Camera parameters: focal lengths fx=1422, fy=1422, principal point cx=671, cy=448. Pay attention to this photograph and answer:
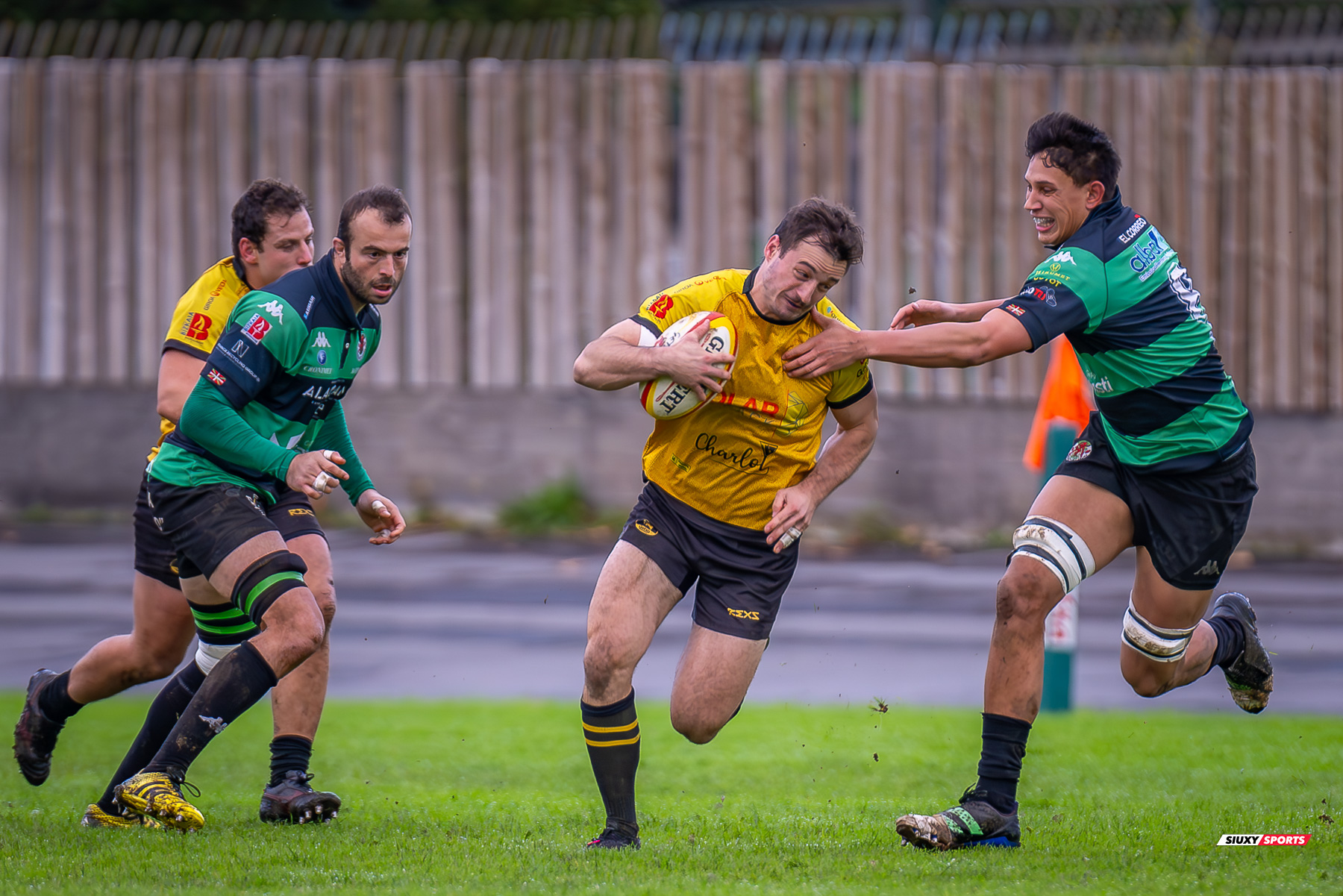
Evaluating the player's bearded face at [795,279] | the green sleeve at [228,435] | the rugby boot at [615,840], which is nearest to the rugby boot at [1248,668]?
the player's bearded face at [795,279]

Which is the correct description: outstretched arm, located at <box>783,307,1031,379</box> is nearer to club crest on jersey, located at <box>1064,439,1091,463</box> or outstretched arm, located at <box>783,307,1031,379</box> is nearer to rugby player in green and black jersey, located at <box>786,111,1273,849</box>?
rugby player in green and black jersey, located at <box>786,111,1273,849</box>

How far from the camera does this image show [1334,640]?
396 inches

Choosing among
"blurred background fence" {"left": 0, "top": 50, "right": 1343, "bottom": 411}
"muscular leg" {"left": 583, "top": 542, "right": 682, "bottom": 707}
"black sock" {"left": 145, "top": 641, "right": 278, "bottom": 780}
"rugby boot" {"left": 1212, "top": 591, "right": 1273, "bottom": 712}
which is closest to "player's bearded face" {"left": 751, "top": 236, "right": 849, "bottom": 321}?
"muscular leg" {"left": 583, "top": 542, "right": 682, "bottom": 707}

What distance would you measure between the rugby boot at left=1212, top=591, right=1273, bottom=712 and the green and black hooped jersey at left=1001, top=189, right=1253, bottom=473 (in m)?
1.14

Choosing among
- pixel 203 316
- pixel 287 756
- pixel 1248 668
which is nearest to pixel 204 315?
pixel 203 316

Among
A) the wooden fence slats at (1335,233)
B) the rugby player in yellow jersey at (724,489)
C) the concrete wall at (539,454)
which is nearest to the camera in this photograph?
the rugby player in yellow jersey at (724,489)

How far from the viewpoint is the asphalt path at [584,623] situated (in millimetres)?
9141

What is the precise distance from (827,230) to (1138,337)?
1243 millimetres

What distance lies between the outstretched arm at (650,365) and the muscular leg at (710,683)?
104 centimetres

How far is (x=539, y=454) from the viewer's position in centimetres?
1430

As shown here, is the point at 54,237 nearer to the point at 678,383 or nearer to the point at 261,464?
the point at 261,464

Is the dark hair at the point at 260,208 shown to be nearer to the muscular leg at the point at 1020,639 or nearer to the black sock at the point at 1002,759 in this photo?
the muscular leg at the point at 1020,639

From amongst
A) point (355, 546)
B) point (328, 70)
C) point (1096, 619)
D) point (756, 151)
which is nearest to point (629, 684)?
point (1096, 619)

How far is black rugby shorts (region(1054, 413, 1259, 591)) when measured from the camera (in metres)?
5.55
